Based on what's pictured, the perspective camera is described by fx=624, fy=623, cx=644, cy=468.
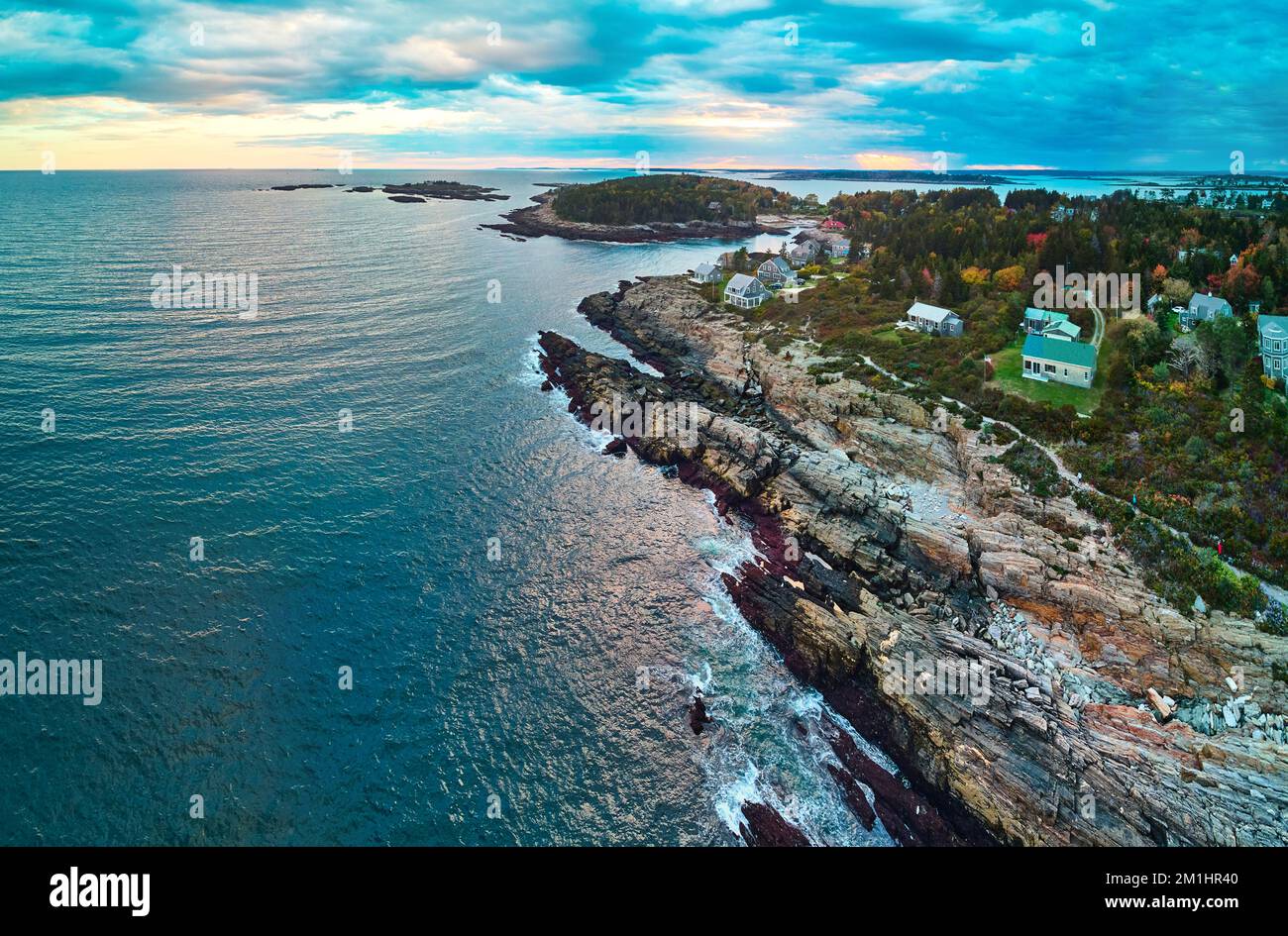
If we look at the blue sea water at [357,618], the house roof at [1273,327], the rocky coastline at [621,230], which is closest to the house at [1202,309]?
the house roof at [1273,327]

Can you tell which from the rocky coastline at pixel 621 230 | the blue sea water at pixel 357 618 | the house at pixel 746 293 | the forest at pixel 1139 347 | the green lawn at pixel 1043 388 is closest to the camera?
the blue sea water at pixel 357 618

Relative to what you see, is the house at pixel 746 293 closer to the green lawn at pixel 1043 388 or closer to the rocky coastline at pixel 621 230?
the green lawn at pixel 1043 388

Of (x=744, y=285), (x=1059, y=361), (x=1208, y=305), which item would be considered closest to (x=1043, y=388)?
(x=1059, y=361)

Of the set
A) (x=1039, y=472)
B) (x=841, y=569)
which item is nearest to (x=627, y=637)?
(x=841, y=569)

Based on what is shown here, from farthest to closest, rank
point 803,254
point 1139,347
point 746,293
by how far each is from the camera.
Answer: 1. point 803,254
2. point 746,293
3. point 1139,347

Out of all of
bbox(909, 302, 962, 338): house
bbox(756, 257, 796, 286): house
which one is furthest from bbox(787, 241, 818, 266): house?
bbox(909, 302, 962, 338): house

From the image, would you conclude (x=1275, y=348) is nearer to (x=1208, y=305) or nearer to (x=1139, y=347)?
(x=1139, y=347)
